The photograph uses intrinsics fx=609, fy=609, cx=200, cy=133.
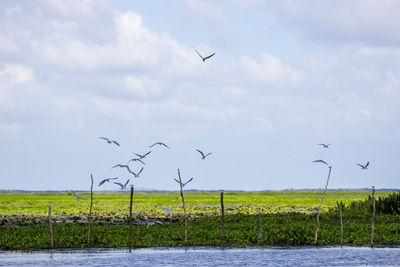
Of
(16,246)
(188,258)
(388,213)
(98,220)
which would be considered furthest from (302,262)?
(98,220)

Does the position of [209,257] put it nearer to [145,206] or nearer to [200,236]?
[200,236]

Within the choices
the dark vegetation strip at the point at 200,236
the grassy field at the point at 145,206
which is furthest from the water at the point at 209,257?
the grassy field at the point at 145,206

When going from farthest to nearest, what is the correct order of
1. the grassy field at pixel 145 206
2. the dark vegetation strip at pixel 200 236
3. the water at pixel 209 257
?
the grassy field at pixel 145 206 → the dark vegetation strip at pixel 200 236 → the water at pixel 209 257

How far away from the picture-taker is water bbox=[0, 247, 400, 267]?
27422 millimetres

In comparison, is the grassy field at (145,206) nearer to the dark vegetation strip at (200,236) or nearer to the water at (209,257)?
the dark vegetation strip at (200,236)

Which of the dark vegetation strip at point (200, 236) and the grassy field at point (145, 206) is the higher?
the grassy field at point (145, 206)

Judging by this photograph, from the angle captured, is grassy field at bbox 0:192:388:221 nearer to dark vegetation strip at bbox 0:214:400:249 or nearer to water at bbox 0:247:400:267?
dark vegetation strip at bbox 0:214:400:249

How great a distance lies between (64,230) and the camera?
36.6 meters

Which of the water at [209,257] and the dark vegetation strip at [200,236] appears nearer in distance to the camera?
the water at [209,257]

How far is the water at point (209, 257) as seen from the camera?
2742 cm

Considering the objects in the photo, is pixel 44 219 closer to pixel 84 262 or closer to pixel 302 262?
pixel 84 262

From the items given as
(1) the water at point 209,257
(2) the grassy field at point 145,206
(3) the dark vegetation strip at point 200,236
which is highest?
(2) the grassy field at point 145,206

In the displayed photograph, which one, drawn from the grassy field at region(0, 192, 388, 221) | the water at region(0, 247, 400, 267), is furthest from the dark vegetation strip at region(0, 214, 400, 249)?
the grassy field at region(0, 192, 388, 221)

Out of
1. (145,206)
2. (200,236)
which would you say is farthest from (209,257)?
(145,206)
